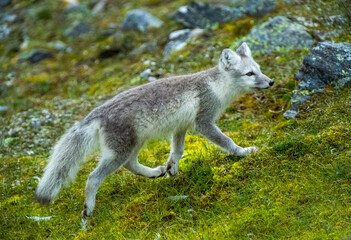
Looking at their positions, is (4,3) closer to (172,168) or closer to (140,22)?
(140,22)

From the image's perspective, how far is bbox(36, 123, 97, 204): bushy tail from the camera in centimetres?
521

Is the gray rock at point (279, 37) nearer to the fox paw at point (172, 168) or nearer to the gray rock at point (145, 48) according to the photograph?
the gray rock at point (145, 48)

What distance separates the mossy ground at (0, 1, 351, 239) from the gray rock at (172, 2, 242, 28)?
2674 millimetres

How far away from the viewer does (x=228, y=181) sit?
522cm

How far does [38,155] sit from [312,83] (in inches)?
218

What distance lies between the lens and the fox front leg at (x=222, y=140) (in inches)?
223

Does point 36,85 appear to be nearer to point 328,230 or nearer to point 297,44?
point 297,44

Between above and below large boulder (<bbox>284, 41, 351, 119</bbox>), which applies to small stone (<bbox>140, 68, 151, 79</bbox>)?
below

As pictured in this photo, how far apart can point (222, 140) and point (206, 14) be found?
8.04 metres

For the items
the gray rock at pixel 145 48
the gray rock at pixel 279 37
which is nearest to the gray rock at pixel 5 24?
the gray rock at pixel 145 48

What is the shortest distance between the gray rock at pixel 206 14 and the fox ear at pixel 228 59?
6603mm

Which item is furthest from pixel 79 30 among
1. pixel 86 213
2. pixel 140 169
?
pixel 86 213

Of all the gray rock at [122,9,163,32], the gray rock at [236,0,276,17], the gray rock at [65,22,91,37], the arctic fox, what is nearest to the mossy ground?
the arctic fox

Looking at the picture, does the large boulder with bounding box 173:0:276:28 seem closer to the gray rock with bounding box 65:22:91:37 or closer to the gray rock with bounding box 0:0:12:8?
the gray rock with bounding box 65:22:91:37
